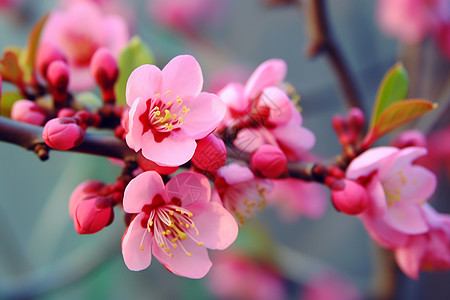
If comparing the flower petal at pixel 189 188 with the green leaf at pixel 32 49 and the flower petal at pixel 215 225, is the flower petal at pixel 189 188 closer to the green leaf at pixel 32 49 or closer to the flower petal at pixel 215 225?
the flower petal at pixel 215 225

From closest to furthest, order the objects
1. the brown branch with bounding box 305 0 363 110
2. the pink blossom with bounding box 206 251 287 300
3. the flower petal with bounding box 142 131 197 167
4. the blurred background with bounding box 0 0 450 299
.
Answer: the flower petal with bounding box 142 131 197 167, the brown branch with bounding box 305 0 363 110, the pink blossom with bounding box 206 251 287 300, the blurred background with bounding box 0 0 450 299

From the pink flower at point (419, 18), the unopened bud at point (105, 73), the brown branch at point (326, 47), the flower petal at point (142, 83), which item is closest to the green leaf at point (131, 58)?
the unopened bud at point (105, 73)

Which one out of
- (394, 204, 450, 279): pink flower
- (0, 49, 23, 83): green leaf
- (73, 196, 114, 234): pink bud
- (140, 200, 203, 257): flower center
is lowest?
(394, 204, 450, 279): pink flower

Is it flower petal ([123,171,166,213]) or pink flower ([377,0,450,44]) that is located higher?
pink flower ([377,0,450,44])

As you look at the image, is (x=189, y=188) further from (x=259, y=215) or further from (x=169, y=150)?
(x=259, y=215)

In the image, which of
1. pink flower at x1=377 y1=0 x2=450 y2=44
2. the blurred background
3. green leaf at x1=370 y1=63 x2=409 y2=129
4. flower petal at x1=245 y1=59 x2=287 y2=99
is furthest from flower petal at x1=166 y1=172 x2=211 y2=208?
the blurred background

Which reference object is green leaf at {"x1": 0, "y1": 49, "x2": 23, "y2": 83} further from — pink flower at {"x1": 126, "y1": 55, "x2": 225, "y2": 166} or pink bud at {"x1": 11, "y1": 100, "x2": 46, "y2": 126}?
pink flower at {"x1": 126, "y1": 55, "x2": 225, "y2": 166}

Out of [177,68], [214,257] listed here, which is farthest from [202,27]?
[177,68]

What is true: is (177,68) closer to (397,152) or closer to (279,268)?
(397,152)
